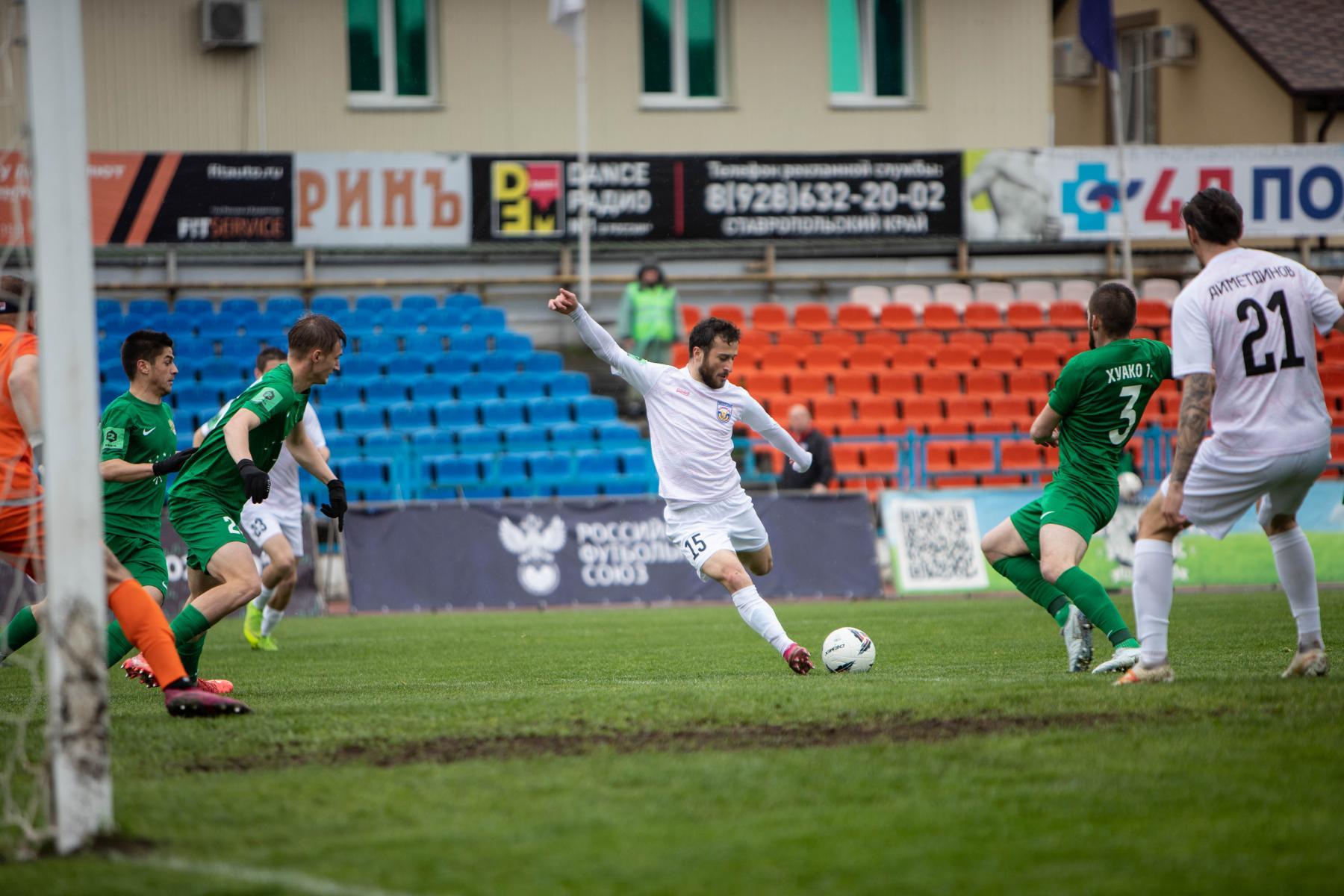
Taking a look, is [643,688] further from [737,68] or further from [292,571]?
[737,68]

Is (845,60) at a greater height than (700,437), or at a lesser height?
greater

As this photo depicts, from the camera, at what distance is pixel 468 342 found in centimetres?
2269

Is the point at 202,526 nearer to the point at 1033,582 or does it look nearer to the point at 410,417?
the point at 1033,582

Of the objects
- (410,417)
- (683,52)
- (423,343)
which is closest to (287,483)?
(410,417)

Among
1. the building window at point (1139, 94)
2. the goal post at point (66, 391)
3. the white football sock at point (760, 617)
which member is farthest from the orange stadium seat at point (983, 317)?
the goal post at point (66, 391)

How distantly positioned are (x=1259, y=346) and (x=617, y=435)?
14.8 m

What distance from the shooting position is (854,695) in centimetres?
688

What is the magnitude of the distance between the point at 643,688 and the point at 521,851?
345 cm

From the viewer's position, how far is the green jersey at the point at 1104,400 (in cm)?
769

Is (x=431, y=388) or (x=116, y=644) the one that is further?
(x=431, y=388)

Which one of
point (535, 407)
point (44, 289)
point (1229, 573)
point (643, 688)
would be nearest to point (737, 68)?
point (535, 407)

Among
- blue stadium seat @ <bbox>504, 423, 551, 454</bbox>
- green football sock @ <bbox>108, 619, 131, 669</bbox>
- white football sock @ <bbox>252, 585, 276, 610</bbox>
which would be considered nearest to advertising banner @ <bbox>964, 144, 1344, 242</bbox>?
blue stadium seat @ <bbox>504, 423, 551, 454</bbox>

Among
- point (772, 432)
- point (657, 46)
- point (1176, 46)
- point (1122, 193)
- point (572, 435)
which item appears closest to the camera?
point (772, 432)

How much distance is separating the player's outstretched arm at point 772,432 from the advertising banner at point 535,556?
7.60 m
